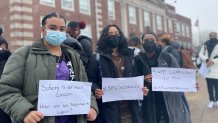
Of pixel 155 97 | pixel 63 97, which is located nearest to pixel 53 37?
pixel 63 97

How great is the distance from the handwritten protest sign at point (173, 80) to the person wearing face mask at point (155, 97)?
0.09 m

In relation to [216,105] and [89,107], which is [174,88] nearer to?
[89,107]

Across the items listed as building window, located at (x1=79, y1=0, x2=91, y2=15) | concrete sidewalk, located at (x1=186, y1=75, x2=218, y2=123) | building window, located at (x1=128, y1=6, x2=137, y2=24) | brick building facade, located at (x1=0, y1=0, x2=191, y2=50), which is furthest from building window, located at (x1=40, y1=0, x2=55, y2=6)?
concrete sidewalk, located at (x1=186, y1=75, x2=218, y2=123)

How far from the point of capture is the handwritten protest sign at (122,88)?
3.58 metres

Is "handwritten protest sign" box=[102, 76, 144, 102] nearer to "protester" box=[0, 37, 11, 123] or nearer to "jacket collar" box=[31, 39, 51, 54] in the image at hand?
"jacket collar" box=[31, 39, 51, 54]

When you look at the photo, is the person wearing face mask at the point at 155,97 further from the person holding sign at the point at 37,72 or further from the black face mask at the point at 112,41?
the person holding sign at the point at 37,72

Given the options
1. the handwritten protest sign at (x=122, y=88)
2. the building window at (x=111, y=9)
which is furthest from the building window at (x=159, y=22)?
the handwritten protest sign at (x=122, y=88)

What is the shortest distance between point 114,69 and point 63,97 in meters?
0.98

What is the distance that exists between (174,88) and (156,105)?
1.12ft

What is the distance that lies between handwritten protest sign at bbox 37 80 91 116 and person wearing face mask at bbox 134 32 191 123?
1.23m

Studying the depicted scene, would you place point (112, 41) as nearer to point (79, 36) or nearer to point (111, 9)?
point (79, 36)

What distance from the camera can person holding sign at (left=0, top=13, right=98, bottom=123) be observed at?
2527 millimetres

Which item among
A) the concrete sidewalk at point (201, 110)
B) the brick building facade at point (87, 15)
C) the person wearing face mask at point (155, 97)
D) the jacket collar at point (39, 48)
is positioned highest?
the brick building facade at point (87, 15)

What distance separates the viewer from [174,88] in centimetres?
428
